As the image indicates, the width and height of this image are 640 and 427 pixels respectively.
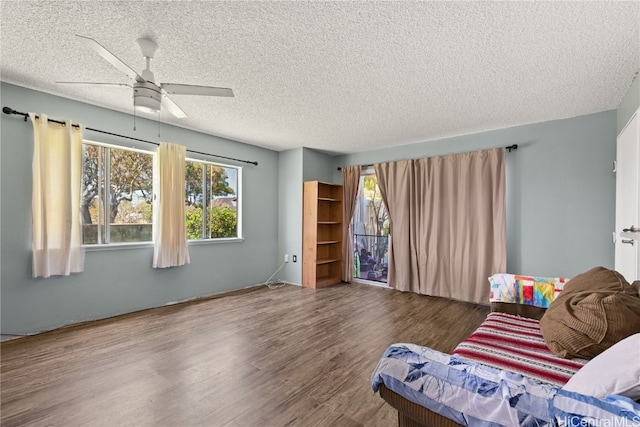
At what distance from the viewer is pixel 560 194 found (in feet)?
11.3

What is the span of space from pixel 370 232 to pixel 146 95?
160 inches

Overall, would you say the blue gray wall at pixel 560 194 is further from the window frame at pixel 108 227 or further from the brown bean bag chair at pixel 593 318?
the window frame at pixel 108 227

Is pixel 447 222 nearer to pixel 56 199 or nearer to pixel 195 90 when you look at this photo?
pixel 195 90

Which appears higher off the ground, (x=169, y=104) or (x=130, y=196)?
(x=169, y=104)

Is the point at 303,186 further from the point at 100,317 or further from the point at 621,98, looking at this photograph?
the point at 621,98

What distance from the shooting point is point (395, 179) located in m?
4.68

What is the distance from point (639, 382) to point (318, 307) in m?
3.16

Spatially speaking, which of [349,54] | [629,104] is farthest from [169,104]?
[629,104]

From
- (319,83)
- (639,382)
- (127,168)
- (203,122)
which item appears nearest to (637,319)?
(639,382)

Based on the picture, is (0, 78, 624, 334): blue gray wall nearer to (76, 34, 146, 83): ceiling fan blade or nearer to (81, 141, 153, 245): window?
(81, 141, 153, 245): window

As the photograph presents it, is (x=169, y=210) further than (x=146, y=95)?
Yes

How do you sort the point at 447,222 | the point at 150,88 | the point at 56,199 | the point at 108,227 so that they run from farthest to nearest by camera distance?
the point at 447,222 < the point at 108,227 < the point at 56,199 < the point at 150,88

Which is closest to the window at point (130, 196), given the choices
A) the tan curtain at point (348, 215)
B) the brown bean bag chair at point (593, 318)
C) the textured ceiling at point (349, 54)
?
the textured ceiling at point (349, 54)

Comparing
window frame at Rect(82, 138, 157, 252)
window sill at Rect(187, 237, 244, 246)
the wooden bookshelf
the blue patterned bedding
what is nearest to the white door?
the blue patterned bedding
